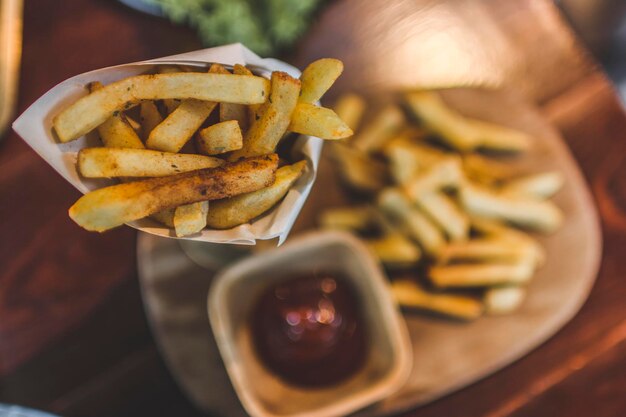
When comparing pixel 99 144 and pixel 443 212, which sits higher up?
pixel 99 144

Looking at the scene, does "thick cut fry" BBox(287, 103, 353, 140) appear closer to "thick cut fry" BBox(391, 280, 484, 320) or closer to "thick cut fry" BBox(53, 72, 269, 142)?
"thick cut fry" BBox(53, 72, 269, 142)

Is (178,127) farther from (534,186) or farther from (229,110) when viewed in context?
(534,186)

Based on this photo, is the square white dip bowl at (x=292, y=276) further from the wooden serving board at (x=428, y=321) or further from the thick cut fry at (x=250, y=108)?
the thick cut fry at (x=250, y=108)

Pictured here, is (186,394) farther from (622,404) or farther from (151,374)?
(622,404)

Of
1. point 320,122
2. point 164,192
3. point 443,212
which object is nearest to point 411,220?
point 443,212

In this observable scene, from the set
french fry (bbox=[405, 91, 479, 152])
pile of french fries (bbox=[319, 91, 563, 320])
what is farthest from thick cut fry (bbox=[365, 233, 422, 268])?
french fry (bbox=[405, 91, 479, 152])

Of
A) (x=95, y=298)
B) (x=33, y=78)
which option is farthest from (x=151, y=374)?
(x=33, y=78)
